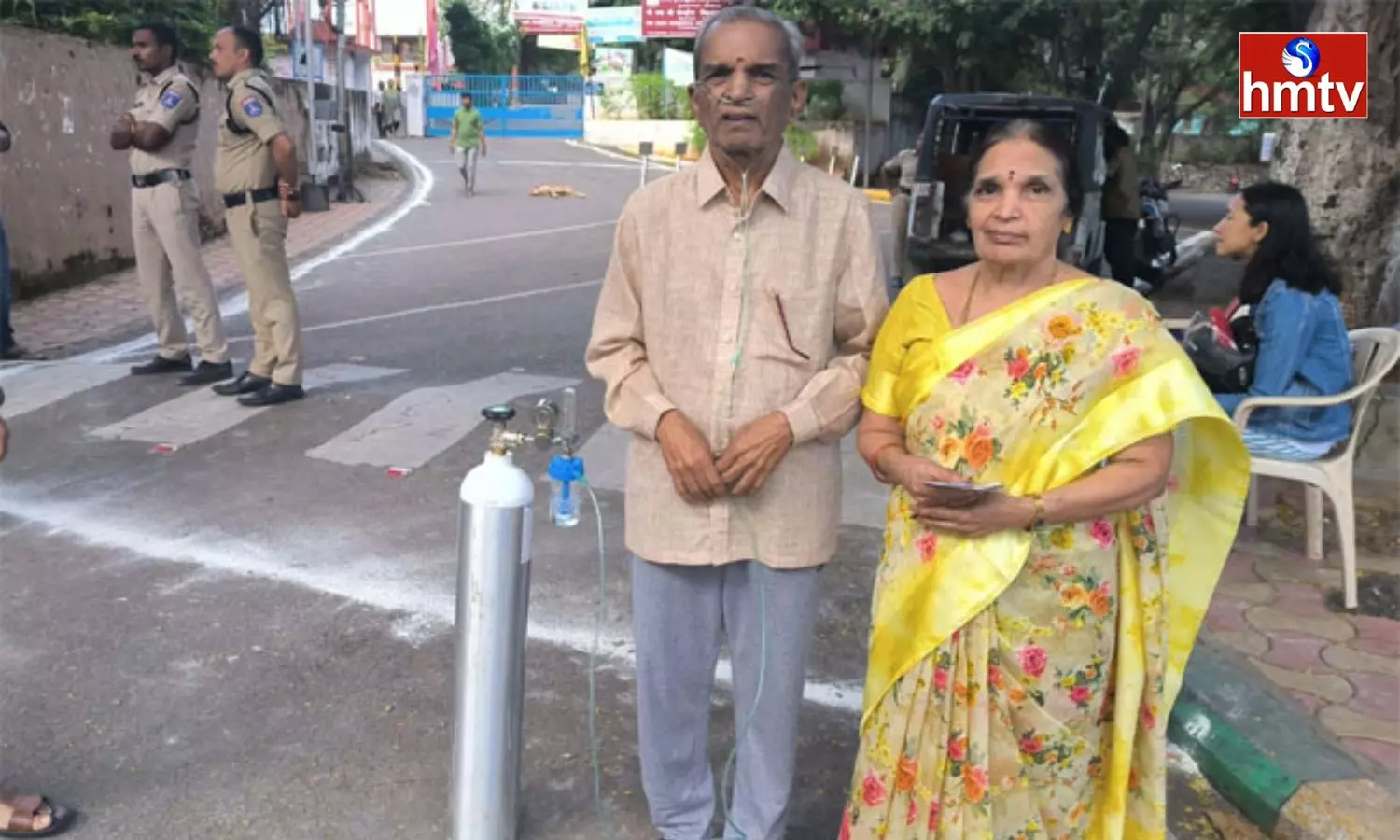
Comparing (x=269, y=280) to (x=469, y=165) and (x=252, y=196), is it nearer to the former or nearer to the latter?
(x=252, y=196)

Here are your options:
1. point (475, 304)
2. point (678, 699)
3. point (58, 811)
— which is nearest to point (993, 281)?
point (678, 699)

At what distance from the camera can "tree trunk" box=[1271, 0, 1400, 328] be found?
620 cm

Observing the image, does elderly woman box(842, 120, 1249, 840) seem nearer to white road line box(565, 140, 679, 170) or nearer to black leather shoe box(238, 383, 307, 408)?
black leather shoe box(238, 383, 307, 408)

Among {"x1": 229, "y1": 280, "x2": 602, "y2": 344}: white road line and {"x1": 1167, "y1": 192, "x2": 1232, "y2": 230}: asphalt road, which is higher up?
{"x1": 1167, "y1": 192, "x2": 1232, "y2": 230}: asphalt road

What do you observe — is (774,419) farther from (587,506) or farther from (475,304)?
(475,304)

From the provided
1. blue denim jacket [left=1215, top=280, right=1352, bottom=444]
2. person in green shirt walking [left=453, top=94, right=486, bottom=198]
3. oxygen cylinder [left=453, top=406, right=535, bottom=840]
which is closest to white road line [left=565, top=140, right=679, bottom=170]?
person in green shirt walking [left=453, top=94, right=486, bottom=198]

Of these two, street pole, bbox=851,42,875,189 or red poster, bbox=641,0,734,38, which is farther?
red poster, bbox=641,0,734,38

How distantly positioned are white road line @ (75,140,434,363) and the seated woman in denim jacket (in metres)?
6.35

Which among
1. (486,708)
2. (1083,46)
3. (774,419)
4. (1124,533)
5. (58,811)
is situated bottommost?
(58,811)

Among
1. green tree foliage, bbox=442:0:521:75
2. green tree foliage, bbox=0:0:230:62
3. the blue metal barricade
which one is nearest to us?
green tree foliage, bbox=0:0:230:62

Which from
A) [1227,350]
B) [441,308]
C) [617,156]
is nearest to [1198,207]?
[617,156]

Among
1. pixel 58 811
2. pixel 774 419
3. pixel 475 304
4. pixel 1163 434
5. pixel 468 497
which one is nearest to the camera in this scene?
pixel 1163 434

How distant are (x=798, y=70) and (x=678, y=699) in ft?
4.28

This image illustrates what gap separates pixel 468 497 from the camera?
240cm
